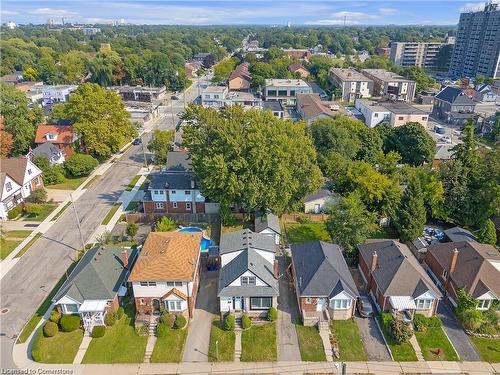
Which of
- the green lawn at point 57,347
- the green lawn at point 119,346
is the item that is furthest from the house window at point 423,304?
the green lawn at point 57,347

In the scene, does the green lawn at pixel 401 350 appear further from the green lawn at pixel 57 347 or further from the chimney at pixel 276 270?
the green lawn at pixel 57 347

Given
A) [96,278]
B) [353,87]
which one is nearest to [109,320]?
[96,278]

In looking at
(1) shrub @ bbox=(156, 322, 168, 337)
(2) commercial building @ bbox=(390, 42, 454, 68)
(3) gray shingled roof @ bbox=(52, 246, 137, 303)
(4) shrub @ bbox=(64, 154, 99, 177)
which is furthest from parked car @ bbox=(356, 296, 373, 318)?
(2) commercial building @ bbox=(390, 42, 454, 68)

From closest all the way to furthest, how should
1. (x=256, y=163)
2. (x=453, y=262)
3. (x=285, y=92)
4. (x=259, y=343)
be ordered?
(x=259, y=343), (x=453, y=262), (x=256, y=163), (x=285, y=92)

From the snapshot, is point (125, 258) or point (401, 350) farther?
point (125, 258)

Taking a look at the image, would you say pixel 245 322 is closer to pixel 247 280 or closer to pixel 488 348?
pixel 247 280

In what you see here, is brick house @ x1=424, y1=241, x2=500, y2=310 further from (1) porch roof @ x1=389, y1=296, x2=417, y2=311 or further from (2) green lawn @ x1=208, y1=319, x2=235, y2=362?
(2) green lawn @ x1=208, y1=319, x2=235, y2=362
